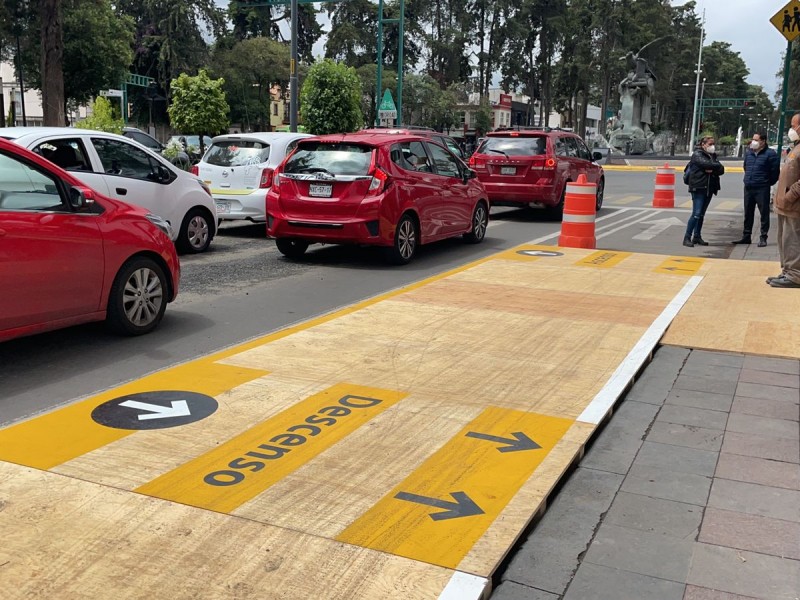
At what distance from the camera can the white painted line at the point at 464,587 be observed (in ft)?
10.1

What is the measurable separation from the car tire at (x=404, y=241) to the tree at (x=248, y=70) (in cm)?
5411

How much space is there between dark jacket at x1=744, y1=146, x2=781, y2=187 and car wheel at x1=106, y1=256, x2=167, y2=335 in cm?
994

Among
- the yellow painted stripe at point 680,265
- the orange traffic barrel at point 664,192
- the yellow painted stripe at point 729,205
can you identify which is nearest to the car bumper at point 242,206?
the yellow painted stripe at point 680,265

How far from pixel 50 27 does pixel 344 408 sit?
23.2 meters

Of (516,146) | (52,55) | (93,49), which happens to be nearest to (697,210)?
(516,146)

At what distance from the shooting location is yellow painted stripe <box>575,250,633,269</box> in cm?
1120

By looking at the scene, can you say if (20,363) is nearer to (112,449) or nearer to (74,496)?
(112,449)

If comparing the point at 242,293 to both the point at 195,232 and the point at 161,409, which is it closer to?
the point at 195,232

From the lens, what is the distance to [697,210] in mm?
13570

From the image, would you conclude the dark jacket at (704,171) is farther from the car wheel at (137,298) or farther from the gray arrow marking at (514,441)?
the gray arrow marking at (514,441)

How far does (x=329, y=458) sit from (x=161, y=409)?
4.28ft

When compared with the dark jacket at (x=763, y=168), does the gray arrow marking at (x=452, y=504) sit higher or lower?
lower

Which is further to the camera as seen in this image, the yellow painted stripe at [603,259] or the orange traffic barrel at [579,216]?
the orange traffic barrel at [579,216]

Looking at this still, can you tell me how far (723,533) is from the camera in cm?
368
